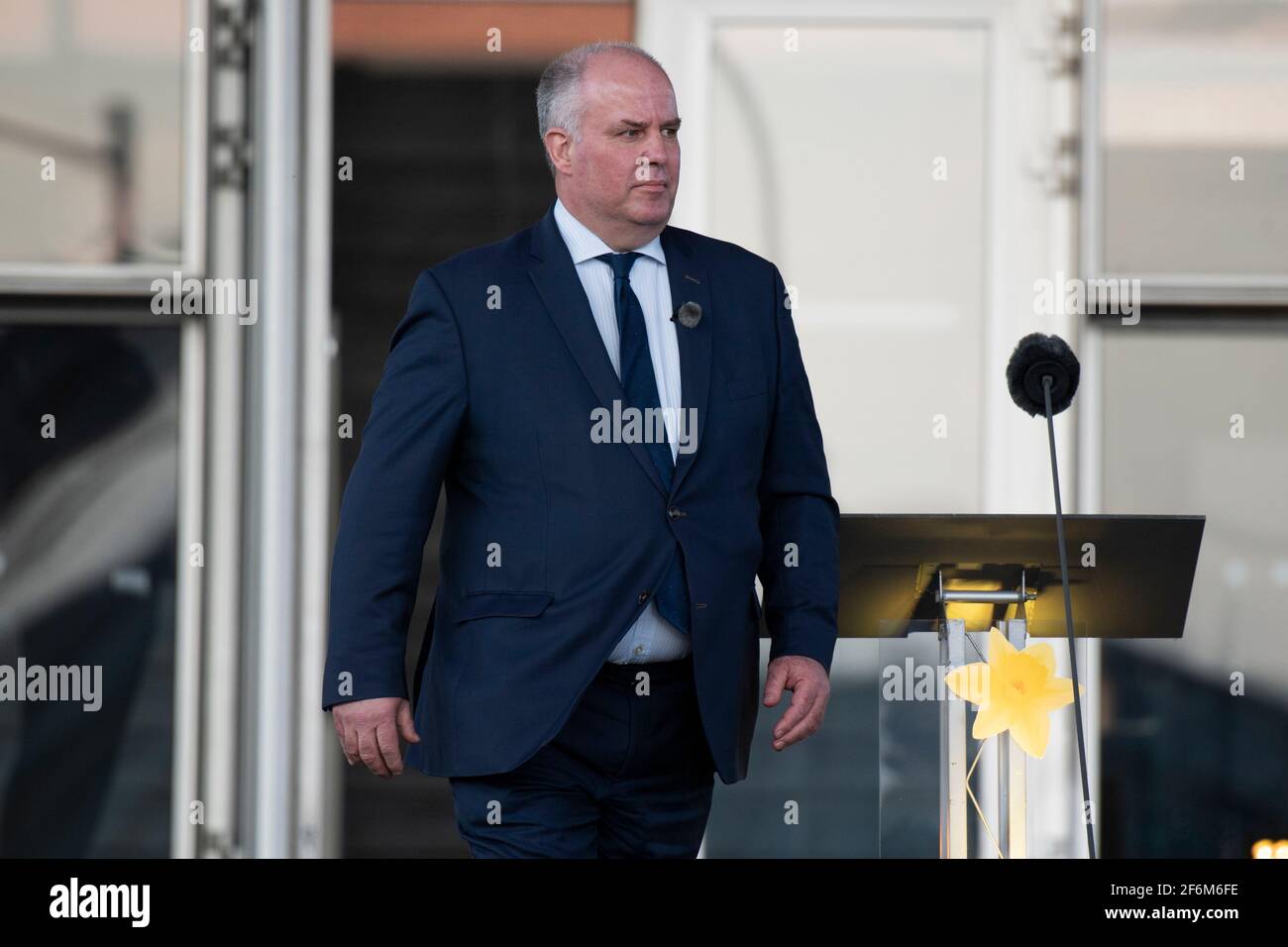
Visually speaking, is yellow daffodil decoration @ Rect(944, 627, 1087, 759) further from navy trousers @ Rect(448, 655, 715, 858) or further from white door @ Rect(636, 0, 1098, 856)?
white door @ Rect(636, 0, 1098, 856)

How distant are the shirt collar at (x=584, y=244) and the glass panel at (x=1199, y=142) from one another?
2.68m

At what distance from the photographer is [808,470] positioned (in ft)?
11.3

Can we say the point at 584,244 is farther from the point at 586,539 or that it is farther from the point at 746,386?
the point at 586,539

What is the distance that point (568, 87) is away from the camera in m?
3.46

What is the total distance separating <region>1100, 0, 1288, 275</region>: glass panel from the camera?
5.71 m

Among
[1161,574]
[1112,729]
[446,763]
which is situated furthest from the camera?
[1112,729]

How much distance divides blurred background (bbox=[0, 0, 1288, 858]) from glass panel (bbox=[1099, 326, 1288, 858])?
1cm

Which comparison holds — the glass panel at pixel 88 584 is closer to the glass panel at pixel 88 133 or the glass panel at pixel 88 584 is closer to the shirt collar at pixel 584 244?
the glass panel at pixel 88 133

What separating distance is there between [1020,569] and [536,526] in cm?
102

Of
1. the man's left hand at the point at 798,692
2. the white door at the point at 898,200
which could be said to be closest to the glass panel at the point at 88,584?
the white door at the point at 898,200

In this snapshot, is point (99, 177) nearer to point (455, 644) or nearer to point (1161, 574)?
point (455, 644)

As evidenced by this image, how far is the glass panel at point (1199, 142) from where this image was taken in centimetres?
571
